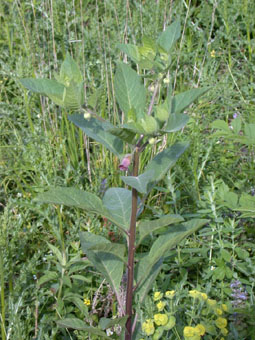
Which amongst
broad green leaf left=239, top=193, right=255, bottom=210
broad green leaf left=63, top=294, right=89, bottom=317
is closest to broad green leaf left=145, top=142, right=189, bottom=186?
broad green leaf left=239, top=193, right=255, bottom=210

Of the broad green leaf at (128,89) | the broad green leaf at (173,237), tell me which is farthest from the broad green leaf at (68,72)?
the broad green leaf at (173,237)

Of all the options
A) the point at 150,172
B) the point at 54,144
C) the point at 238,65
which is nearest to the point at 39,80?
the point at 150,172

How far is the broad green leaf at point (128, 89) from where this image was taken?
1290 millimetres

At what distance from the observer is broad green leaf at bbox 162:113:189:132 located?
113 cm

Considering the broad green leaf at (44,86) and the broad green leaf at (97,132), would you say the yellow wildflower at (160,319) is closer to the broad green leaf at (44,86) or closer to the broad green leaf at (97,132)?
the broad green leaf at (97,132)

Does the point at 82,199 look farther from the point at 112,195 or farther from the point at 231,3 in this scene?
the point at 231,3

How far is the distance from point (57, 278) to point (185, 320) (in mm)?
481

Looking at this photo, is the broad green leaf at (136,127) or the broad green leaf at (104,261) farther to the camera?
the broad green leaf at (104,261)

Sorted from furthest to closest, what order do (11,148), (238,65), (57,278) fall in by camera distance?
(238,65)
(11,148)
(57,278)

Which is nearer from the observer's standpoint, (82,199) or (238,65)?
(82,199)

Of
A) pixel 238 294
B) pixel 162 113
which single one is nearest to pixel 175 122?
pixel 162 113

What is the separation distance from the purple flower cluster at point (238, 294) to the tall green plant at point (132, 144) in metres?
0.41

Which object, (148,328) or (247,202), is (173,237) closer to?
(148,328)

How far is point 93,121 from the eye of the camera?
1359mm
